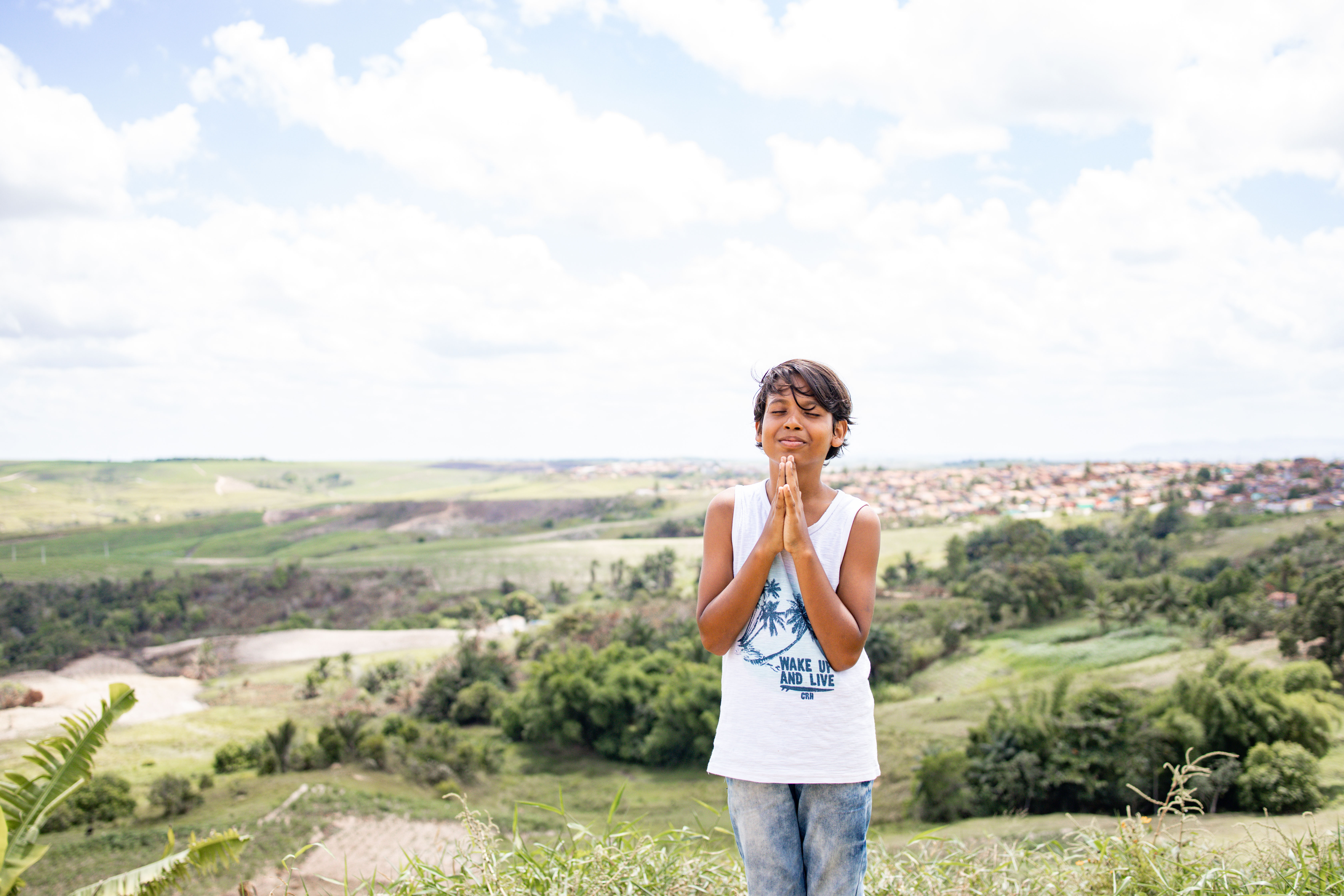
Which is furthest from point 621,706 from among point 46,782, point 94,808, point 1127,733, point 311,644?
point 311,644

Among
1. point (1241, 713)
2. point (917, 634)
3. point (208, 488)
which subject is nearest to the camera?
point (1241, 713)

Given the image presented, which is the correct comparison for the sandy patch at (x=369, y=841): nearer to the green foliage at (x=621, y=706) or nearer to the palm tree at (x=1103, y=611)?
the green foliage at (x=621, y=706)

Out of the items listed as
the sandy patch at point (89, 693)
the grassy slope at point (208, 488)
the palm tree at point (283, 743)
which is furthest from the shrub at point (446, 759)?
the grassy slope at point (208, 488)

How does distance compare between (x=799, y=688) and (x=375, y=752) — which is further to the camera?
(x=375, y=752)

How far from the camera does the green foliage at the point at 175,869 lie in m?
4.25

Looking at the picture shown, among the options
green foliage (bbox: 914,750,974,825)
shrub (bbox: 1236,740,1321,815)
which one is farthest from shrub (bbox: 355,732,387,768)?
shrub (bbox: 1236,740,1321,815)

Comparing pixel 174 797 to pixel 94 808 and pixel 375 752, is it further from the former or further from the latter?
pixel 375 752

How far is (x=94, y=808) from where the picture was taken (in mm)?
32781

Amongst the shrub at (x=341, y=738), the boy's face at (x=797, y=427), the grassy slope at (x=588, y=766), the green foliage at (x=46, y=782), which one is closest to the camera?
the boy's face at (x=797, y=427)

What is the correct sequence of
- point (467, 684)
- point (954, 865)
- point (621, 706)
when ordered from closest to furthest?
1. point (954, 865)
2. point (621, 706)
3. point (467, 684)

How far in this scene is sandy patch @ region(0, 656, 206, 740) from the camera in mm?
54812

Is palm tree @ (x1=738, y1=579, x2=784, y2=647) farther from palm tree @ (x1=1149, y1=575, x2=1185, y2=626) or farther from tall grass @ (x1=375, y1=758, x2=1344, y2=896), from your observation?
palm tree @ (x1=1149, y1=575, x2=1185, y2=626)

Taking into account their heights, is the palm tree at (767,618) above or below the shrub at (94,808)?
above

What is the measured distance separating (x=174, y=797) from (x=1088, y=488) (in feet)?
308
